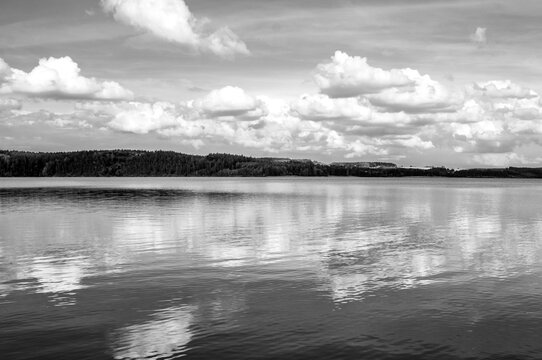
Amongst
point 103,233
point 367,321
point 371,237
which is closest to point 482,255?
point 371,237

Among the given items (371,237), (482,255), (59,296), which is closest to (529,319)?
(482,255)

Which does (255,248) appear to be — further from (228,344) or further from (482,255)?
(228,344)

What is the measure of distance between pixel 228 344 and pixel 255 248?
75.8 ft

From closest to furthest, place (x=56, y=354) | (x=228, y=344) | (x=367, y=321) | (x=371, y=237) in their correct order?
(x=56, y=354) → (x=228, y=344) → (x=367, y=321) → (x=371, y=237)

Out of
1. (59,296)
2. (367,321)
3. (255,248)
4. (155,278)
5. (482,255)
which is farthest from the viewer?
(255,248)

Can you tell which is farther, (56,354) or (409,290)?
(409,290)

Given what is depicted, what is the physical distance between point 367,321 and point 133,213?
6034 cm

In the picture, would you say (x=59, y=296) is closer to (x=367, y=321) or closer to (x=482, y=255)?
(x=367, y=321)

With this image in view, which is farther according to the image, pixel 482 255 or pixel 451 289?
pixel 482 255

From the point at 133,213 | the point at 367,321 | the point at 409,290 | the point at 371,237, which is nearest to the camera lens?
the point at 367,321

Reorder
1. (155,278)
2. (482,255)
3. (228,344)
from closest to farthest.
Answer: (228,344) < (155,278) < (482,255)

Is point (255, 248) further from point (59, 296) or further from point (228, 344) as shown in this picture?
point (228, 344)

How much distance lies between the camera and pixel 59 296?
26.5 metres

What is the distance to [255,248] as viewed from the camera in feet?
141
